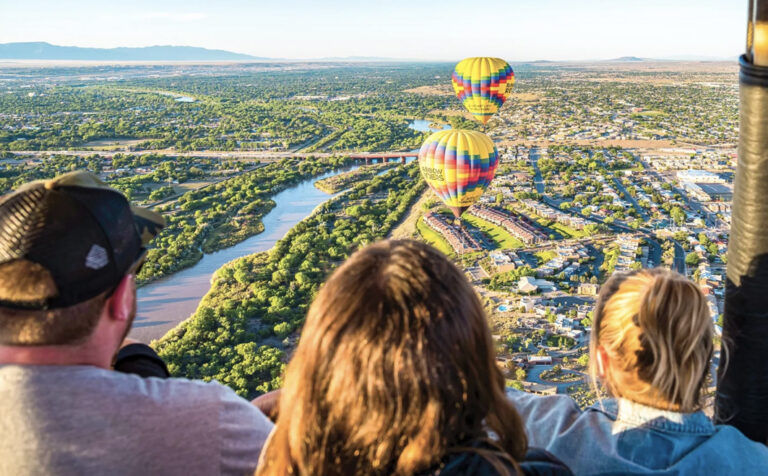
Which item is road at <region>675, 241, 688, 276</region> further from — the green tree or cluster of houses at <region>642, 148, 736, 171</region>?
cluster of houses at <region>642, 148, 736, 171</region>

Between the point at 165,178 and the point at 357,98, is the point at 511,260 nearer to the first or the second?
the point at 165,178

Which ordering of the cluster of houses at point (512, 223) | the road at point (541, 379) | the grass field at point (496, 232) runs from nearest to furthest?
the road at point (541, 379) < the grass field at point (496, 232) < the cluster of houses at point (512, 223)

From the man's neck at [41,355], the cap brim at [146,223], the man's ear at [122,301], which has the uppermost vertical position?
the cap brim at [146,223]

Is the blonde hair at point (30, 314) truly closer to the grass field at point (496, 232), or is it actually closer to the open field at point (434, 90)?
the grass field at point (496, 232)

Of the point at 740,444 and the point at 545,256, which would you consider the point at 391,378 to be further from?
the point at 545,256

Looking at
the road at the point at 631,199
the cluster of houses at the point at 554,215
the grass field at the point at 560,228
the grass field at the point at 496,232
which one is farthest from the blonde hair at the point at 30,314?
the road at the point at 631,199

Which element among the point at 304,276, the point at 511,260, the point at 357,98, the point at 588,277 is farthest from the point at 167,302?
the point at 357,98

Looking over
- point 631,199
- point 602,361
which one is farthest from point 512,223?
point 602,361

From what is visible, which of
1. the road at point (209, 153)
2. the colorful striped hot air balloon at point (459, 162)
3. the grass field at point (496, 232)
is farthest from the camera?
the road at point (209, 153)

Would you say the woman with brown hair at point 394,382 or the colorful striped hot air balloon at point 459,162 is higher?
the woman with brown hair at point 394,382
